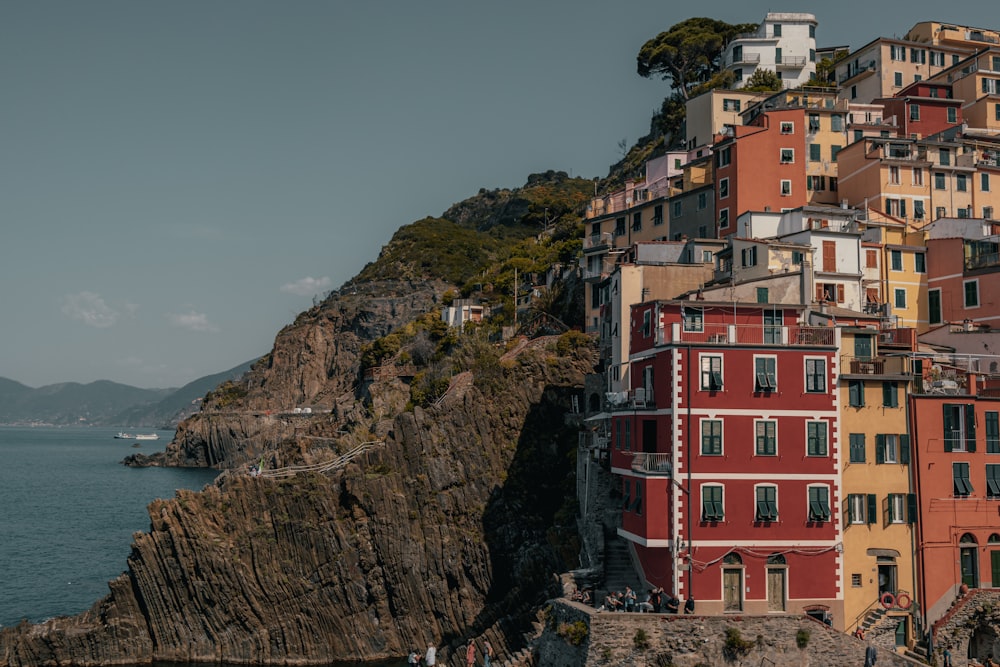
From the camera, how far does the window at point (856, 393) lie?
42.7 m

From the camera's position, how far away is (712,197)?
69125 mm

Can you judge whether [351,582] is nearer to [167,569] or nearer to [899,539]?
[167,569]

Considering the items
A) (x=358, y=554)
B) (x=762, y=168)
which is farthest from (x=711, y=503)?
(x=762, y=168)

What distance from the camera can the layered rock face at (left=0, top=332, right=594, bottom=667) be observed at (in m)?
59.8

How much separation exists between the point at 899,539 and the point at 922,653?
191 inches

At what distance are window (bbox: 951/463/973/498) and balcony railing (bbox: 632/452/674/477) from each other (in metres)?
13.6

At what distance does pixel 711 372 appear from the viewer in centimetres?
4081

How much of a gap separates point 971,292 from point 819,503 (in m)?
24.1

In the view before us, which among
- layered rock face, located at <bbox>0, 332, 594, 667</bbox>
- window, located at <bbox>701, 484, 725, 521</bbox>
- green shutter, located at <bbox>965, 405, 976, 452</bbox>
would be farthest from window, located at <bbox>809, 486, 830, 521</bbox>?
layered rock face, located at <bbox>0, 332, 594, 667</bbox>

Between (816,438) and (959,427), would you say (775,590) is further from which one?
(959,427)

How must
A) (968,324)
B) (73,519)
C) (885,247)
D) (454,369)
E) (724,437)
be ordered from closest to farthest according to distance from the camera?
(724,437)
(968,324)
(885,247)
(454,369)
(73,519)

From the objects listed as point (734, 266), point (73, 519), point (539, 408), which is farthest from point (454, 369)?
Result: point (73, 519)

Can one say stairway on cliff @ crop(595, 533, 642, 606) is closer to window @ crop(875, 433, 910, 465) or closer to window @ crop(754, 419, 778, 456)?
window @ crop(754, 419, 778, 456)

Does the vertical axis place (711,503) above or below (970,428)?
below
